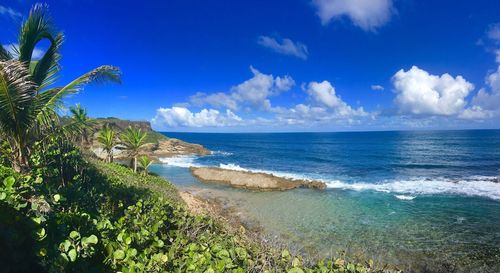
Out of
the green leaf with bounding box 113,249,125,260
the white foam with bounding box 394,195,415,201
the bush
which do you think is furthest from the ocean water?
the green leaf with bounding box 113,249,125,260

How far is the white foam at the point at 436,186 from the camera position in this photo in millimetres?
35281

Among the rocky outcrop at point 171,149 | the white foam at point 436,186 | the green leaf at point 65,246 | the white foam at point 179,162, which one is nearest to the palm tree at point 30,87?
the green leaf at point 65,246

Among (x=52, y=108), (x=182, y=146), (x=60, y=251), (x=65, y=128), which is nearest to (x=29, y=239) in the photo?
(x=60, y=251)

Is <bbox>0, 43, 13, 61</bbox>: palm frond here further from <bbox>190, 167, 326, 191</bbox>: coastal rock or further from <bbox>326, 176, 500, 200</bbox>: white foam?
<bbox>326, 176, 500, 200</bbox>: white foam

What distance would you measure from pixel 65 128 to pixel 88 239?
26.1 ft

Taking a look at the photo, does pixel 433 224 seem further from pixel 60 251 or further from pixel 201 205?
pixel 60 251

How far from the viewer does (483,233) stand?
72.2ft

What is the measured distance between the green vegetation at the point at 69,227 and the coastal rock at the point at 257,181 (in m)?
31.7

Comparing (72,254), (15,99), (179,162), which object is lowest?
(179,162)

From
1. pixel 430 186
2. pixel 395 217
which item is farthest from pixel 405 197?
pixel 395 217

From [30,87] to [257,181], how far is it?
35.2 metres

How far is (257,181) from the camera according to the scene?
4194 cm

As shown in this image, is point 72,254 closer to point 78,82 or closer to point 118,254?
point 118,254

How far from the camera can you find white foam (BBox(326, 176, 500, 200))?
35281 millimetres
